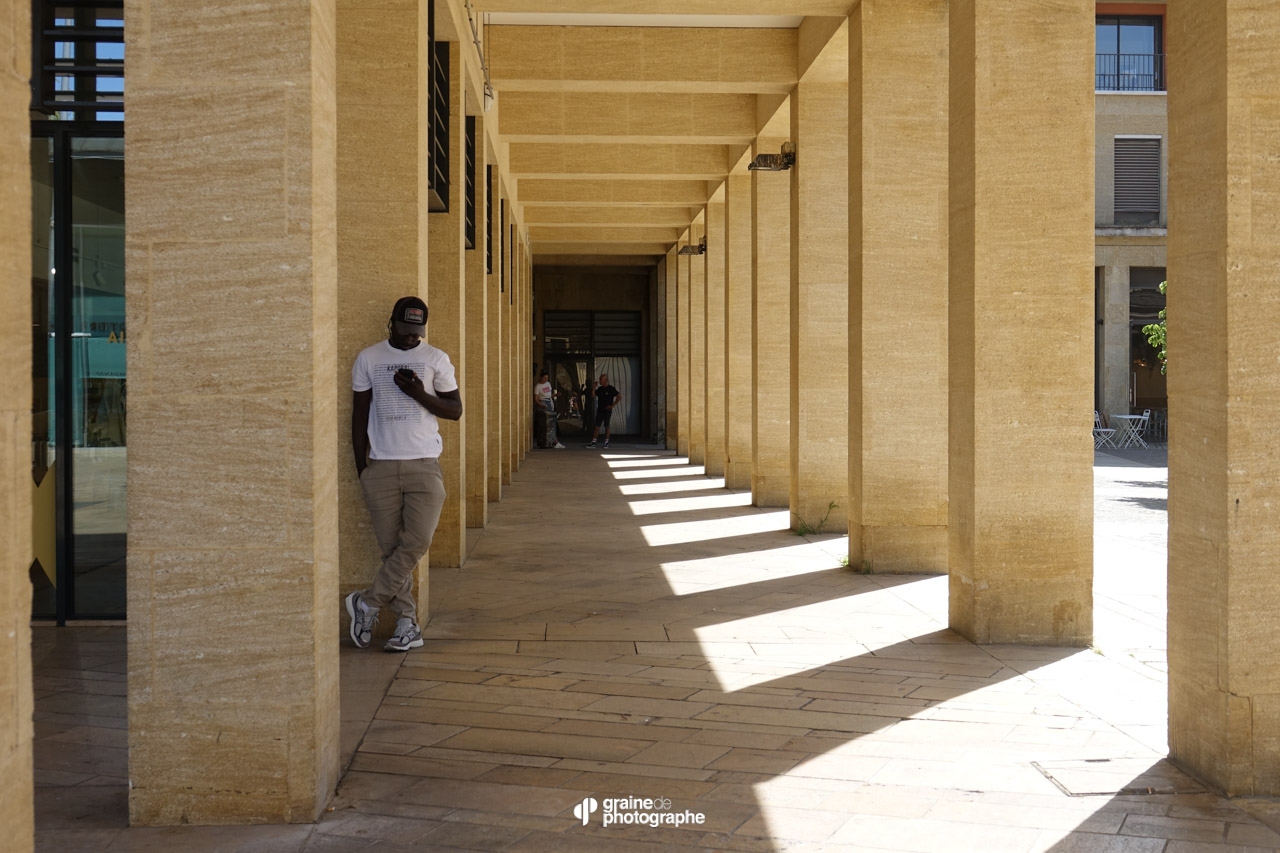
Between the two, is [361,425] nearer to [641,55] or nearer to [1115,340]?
[641,55]

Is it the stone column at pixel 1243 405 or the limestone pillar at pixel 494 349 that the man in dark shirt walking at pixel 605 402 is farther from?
the stone column at pixel 1243 405

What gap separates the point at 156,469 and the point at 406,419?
210 cm

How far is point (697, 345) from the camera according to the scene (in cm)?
1939

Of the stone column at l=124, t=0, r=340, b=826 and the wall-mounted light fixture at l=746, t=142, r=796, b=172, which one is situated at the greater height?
the wall-mounted light fixture at l=746, t=142, r=796, b=172

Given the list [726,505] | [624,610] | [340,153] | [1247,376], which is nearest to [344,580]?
[624,610]

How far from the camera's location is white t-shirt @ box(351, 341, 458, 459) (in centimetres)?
533

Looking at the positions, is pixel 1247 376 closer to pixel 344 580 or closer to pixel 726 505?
pixel 344 580

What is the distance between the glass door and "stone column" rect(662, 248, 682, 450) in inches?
655

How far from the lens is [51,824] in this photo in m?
3.29

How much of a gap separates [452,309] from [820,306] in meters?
3.23

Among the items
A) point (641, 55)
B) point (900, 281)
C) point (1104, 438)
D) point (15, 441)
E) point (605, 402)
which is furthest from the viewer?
point (1104, 438)

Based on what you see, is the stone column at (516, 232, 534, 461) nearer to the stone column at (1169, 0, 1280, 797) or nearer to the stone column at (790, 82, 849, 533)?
the stone column at (790, 82, 849, 533)

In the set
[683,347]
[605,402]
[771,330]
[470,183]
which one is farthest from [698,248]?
[605,402]

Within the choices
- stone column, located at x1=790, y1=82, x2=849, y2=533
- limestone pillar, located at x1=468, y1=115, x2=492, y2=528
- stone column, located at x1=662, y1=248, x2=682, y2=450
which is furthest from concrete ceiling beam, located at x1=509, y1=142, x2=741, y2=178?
stone column, located at x1=662, y1=248, x2=682, y2=450
